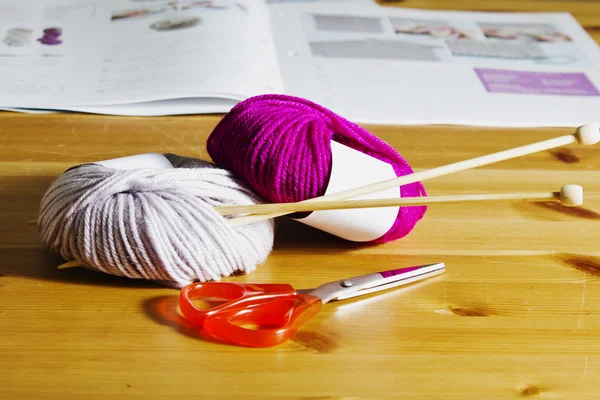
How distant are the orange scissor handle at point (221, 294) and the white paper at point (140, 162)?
0.35 ft

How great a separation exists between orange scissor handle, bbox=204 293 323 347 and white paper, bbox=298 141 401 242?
77 millimetres

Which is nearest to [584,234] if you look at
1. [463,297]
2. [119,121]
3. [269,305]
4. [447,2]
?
[463,297]

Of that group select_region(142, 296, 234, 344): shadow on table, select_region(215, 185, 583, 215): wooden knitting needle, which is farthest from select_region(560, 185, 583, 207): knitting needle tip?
select_region(142, 296, 234, 344): shadow on table

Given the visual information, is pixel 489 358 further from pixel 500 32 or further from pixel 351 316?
pixel 500 32

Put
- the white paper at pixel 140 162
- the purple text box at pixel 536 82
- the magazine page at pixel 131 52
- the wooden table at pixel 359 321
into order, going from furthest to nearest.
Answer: the purple text box at pixel 536 82, the magazine page at pixel 131 52, the white paper at pixel 140 162, the wooden table at pixel 359 321

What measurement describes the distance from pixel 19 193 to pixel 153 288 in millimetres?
194

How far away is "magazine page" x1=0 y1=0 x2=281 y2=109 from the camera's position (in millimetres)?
872

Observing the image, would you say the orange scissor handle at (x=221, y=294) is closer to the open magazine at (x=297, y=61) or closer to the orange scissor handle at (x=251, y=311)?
the orange scissor handle at (x=251, y=311)

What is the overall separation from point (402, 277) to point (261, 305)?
0.11 metres

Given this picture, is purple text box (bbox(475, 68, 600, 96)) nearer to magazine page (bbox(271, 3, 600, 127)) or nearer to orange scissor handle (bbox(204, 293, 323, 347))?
magazine page (bbox(271, 3, 600, 127))

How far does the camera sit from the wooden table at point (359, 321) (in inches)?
20.1

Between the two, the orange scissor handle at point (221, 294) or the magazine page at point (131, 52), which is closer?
the orange scissor handle at point (221, 294)

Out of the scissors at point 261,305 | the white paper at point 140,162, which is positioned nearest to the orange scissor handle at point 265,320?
the scissors at point 261,305

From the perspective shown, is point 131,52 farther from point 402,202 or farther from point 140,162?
point 402,202
